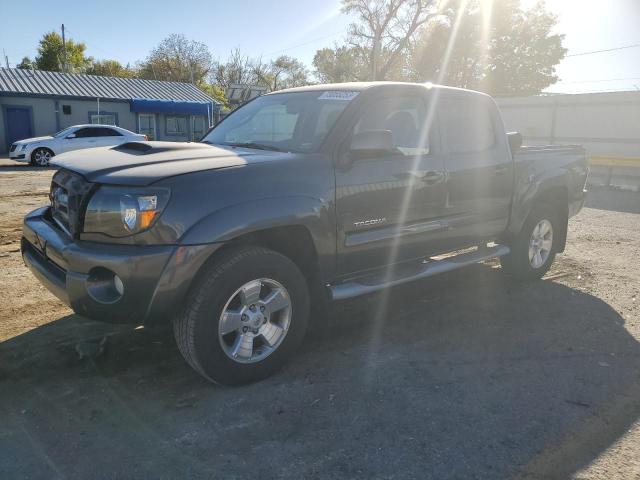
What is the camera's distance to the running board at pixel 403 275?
368 cm

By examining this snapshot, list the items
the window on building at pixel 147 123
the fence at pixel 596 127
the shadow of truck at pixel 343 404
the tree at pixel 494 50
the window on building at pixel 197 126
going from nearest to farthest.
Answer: the shadow of truck at pixel 343 404
the fence at pixel 596 127
the window on building at pixel 147 123
the window on building at pixel 197 126
the tree at pixel 494 50

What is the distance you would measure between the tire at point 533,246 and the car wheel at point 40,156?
55.7 feet

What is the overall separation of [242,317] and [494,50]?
159 feet

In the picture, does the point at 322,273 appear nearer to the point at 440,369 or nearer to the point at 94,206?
the point at 440,369

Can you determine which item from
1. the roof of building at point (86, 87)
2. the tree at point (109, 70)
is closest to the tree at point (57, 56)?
the tree at point (109, 70)

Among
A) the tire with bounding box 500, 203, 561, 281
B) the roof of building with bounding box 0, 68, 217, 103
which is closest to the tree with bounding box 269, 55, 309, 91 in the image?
the roof of building with bounding box 0, 68, 217, 103

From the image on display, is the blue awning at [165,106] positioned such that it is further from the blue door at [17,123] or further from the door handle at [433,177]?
the door handle at [433,177]

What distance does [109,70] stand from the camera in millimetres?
51656

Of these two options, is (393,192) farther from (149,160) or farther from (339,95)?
(149,160)

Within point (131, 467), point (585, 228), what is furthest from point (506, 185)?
point (585, 228)

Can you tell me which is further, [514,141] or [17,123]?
[17,123]

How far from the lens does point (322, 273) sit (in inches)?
141

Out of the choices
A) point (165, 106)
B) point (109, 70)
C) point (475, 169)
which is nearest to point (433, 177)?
point (475, 169)

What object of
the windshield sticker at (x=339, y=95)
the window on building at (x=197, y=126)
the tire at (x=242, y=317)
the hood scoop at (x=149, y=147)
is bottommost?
Result: the tire at (x=242, y=317)
